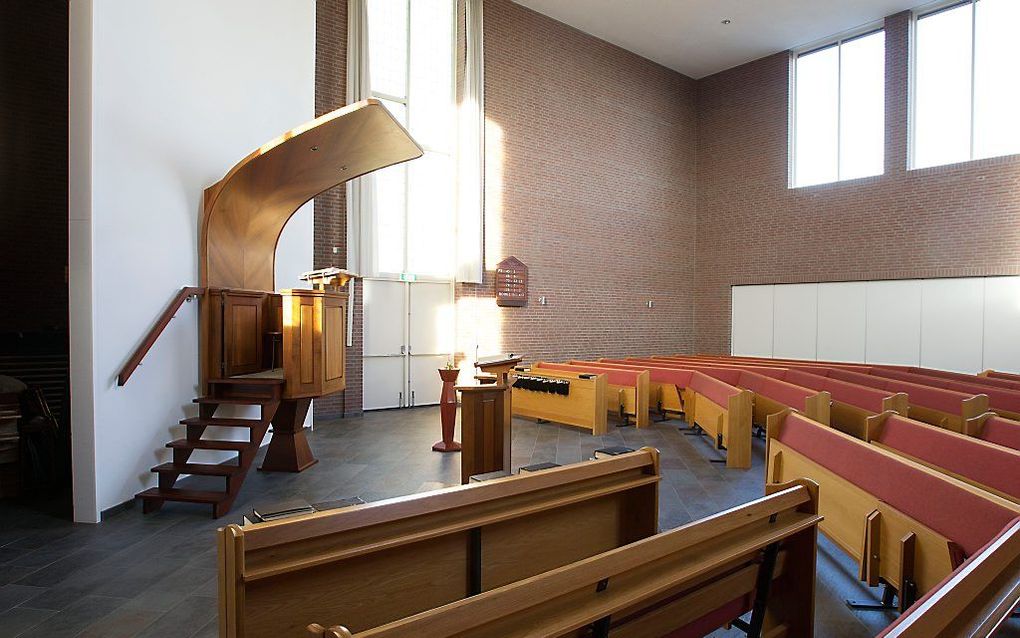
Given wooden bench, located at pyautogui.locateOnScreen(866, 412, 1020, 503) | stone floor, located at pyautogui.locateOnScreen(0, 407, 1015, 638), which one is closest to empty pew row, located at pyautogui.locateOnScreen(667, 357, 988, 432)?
wooden bench, located at pyautogui.locateOnScreen(866, 412, 1020, 503)

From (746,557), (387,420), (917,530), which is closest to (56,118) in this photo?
(387,420)

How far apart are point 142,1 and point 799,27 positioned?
10.6 metres

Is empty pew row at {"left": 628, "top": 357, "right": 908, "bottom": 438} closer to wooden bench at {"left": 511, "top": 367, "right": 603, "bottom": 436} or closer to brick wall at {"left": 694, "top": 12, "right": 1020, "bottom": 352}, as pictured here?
wooden bench at {"left": 511, "top": 367, "right": 603, "bottom": 436}

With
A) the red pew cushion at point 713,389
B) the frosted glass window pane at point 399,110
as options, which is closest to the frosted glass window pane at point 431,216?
the frosted glass window pane at point 399,110

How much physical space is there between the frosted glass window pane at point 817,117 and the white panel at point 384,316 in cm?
807

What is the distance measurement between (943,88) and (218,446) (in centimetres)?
1163

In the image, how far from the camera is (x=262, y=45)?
577 centimetres

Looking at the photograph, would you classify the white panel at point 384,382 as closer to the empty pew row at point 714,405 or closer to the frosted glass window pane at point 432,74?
the empty pew row at point 714,405

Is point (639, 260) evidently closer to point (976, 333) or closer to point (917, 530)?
point (976, 333)

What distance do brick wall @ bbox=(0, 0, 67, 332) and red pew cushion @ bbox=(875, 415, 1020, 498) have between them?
8298mm

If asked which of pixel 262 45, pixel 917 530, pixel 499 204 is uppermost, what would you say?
pixel 262 45

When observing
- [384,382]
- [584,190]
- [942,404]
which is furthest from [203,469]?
[584,190]

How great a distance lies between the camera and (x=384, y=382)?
8.41 metres

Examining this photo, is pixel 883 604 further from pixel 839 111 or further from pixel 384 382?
pixel 839 111
